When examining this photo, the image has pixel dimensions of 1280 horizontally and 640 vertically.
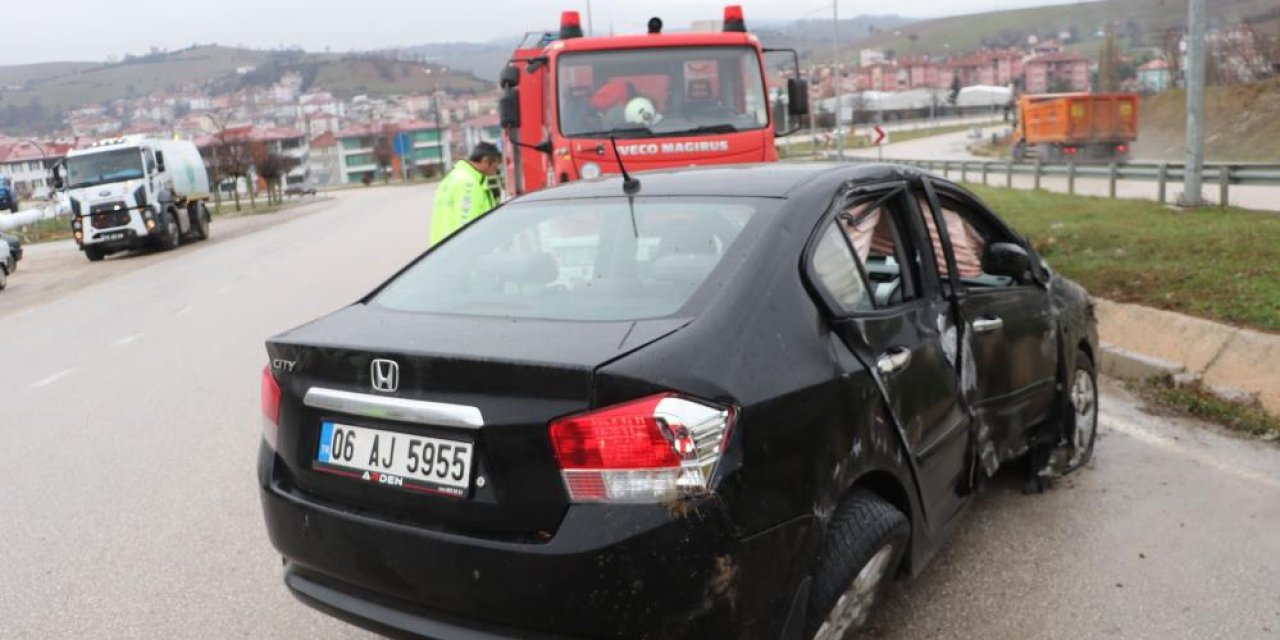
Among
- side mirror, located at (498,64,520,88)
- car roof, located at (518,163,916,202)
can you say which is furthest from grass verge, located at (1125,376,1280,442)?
side mirror, located at (498,64,520,88)

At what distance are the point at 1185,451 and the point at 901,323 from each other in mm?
2867

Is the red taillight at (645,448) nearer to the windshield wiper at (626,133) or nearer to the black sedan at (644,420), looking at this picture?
the black sedan at (644,420)

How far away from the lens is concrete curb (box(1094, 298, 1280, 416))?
20.7 ft

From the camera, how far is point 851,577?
2.85m

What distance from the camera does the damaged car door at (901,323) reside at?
3.10 meters

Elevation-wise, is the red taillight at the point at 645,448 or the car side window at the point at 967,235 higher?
the car side window at the point at 967,235

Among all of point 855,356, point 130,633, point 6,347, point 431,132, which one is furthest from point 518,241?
point 431,132

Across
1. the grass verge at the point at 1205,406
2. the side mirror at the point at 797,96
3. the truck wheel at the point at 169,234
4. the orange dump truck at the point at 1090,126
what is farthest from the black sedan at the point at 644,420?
the orange dump truck at the point at 1090,126

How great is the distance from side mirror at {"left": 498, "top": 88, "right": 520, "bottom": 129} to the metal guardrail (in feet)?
12.1

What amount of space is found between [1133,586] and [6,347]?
37.6ft

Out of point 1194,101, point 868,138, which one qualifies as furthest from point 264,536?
point 868,138

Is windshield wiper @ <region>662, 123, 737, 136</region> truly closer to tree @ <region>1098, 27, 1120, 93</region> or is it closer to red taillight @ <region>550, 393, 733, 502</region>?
red taillight @ <region>550, 393, 733, 502</region>

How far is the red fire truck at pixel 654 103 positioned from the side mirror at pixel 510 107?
0.88m

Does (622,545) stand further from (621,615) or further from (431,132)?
(431,132)
